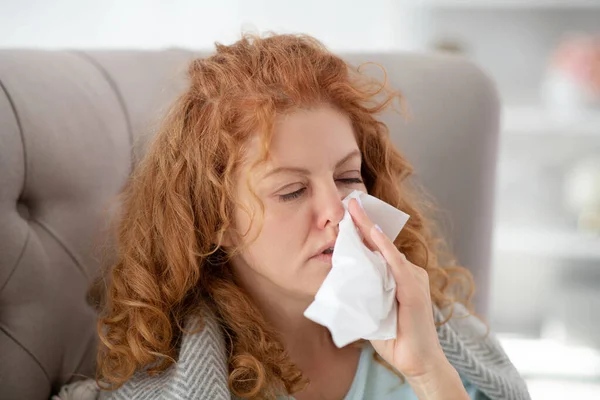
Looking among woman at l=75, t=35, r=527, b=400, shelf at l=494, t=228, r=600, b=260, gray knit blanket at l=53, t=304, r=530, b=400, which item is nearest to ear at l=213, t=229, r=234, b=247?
woman at l=75, t=35, r=527, b=400

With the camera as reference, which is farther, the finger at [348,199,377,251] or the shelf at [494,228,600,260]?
the shelf at [494,228,600,260]

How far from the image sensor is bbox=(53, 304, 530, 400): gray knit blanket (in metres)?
0.96

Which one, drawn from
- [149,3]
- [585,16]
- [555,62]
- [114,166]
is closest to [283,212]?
[114,166]

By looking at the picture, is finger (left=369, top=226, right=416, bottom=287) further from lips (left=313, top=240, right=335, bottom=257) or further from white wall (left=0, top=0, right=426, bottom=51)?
white wall (left=0, top=0, right=426, bottom=51)

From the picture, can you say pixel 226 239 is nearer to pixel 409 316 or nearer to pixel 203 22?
pixel 409 316

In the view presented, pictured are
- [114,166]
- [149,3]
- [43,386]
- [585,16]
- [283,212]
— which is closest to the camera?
[283,212]

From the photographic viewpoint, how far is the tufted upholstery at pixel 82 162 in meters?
1.03

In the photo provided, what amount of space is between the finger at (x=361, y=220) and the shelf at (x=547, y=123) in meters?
1.83

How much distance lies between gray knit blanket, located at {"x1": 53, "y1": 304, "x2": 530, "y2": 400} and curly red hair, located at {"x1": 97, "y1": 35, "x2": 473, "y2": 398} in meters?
0.02

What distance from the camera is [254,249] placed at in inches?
39.7

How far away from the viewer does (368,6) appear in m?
2.65

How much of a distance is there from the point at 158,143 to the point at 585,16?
2.20 meters

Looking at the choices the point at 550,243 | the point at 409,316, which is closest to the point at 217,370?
the point at 409,316

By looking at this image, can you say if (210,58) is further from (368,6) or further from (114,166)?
(368,6)
